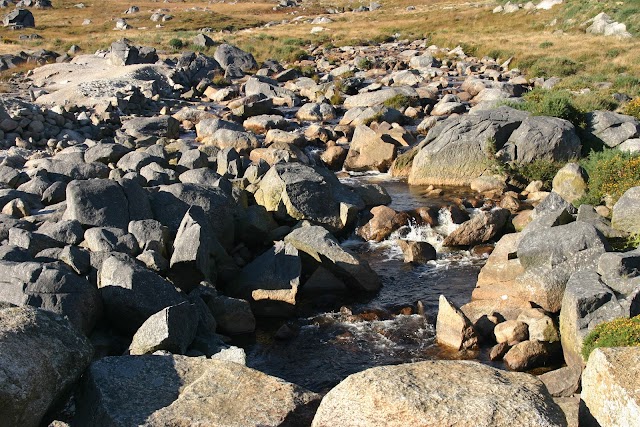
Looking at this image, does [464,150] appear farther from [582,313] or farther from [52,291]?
[52,291]

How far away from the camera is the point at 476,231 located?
23531mm

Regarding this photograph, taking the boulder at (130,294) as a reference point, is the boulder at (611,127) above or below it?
below

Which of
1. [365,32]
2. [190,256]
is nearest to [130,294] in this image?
[190,256]

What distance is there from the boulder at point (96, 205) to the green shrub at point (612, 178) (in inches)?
629

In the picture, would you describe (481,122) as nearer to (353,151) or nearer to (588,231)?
(353,151)

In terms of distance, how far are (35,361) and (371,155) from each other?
2562 cm

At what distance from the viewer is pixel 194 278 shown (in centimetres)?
1833

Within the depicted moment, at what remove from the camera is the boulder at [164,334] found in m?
13.8

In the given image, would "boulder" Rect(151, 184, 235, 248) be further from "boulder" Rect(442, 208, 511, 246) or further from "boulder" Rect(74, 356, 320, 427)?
"boulder" Rect(74, 356, 320, 427)

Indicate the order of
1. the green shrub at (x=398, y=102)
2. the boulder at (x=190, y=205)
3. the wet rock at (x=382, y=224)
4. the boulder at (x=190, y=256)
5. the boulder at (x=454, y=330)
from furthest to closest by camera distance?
the green shrub at (x=398, y=102) → the wet rock at (x=382, y=224) → the boulder at (x=190, y=205) → the boulder at (x=190, y=256) → the boulder at (x=454, y=330)

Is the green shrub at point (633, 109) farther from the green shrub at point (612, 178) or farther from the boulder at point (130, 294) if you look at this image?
the boulder at point (130, 294)

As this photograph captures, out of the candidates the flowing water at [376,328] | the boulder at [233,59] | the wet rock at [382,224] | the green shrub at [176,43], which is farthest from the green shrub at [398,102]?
the green shrub at [176,43]

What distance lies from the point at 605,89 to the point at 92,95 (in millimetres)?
34449

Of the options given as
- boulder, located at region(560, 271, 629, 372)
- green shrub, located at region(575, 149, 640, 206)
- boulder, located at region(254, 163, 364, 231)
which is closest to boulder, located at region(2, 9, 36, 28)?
boulder, located at region(254, 163, 364, 231)
